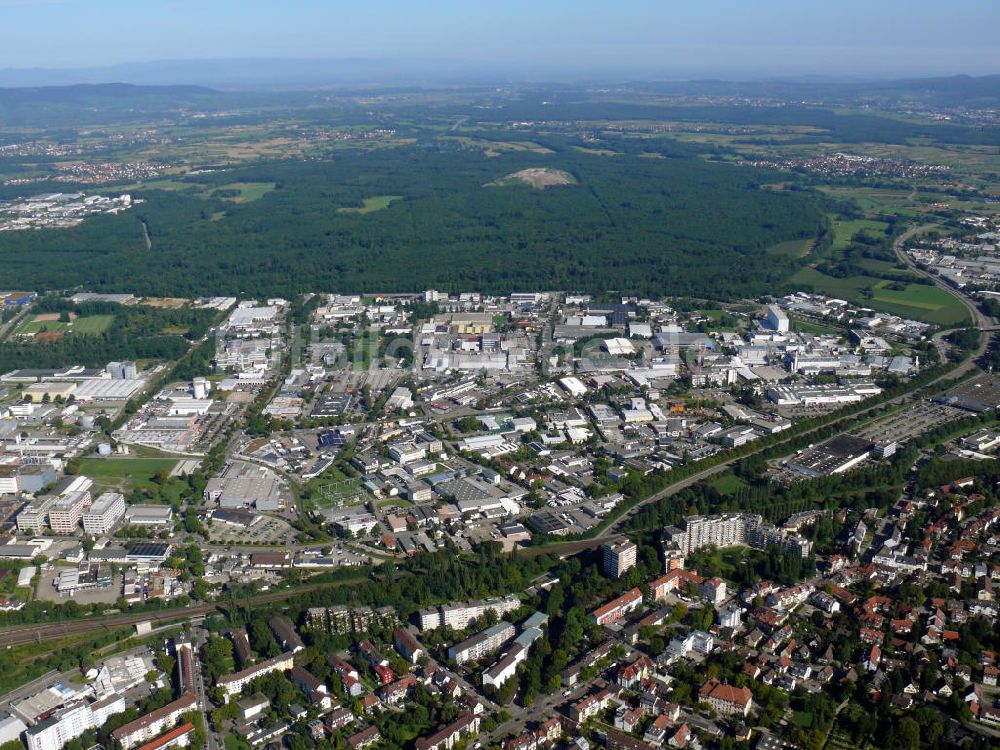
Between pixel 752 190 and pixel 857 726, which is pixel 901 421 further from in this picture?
pixel 752 190

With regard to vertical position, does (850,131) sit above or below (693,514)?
above

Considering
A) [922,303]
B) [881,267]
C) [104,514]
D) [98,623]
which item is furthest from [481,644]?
[881,267]

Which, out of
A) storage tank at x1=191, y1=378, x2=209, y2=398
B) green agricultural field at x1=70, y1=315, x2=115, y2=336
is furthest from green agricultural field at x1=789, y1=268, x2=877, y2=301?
green agricultural field at x1=70, y1=315, x2=115, y2=336

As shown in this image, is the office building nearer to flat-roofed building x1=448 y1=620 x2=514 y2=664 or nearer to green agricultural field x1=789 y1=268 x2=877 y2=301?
flat-roofed building x1=448 y1=620 x2=514 y2=664

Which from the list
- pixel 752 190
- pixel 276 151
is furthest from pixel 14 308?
pixel 276 151

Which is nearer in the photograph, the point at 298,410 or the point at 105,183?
Result: the point at 298,410

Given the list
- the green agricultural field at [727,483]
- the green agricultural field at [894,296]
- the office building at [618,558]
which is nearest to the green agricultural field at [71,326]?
the green agricultural field at [727,483]

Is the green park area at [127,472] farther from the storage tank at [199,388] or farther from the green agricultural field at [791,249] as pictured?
the green agricultural field at [791,249]
